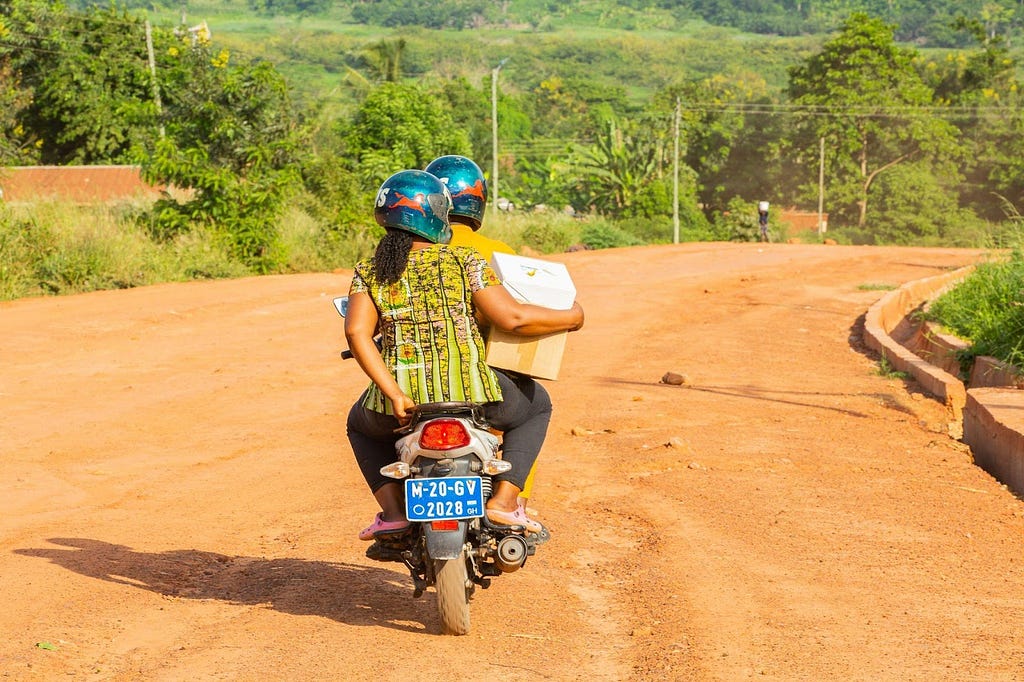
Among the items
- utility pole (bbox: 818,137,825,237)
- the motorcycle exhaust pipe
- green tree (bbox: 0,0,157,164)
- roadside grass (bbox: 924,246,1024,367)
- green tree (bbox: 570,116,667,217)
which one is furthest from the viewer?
utility pole (bbox: 818,137,825,237)

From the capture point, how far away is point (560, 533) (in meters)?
6.43

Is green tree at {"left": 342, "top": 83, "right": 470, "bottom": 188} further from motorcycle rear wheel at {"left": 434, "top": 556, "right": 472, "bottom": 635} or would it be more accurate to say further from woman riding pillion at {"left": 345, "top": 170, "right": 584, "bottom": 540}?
motorcycle rear wheel at {"left": 434, "top": 556, "right": 472, "bottom": 635}

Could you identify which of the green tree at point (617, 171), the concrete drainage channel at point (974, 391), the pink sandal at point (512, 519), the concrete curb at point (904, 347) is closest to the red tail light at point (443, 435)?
the pink sandal at point (512, 519)

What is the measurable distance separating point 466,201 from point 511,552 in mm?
1369

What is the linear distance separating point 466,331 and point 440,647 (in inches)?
44.0

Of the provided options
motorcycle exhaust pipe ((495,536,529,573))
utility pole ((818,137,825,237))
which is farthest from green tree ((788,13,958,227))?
motorcycle exhaust pipe ((495,536,529,573))

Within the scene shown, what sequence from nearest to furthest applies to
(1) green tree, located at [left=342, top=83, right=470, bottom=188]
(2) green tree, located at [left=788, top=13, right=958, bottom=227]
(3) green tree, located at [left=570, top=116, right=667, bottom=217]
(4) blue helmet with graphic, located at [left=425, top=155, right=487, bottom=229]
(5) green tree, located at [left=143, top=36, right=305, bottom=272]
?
(4) blue helmet with graphic, located at [left=425, top=155, right=487, bottom=229] → (5) green tree, located at [left=143, top=36, right=305, bottom=272] → (1) green tree, located at [left=342, top=83, right=470, bottom=188] → (3) green tree, located at [left=570, top=116, right=667, bottom=217] → (2) green tree, located at [left=788, top=13, right=958, bottom=227]

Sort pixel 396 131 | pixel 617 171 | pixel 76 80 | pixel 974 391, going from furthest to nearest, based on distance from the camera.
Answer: pixel 617 171 → pixel 76 80 → pixel 396 131 → pixel 974 391

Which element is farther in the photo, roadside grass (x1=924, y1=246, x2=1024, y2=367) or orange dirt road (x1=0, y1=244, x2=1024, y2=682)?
roadside grass (x1=924, y1=246, x2=1024, y2=367)

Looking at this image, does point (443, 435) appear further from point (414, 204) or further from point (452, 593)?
point (414, 204)

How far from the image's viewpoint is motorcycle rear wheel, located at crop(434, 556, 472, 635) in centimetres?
462

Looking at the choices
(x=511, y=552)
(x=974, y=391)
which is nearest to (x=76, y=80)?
(x=974, y=391)

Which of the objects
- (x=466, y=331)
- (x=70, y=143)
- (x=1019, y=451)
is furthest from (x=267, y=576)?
(x=70, y=143)

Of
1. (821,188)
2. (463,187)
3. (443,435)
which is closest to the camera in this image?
(443,435)
